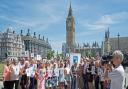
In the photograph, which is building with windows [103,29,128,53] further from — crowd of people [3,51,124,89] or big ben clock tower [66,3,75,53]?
crowd of people [3,51,124,89]

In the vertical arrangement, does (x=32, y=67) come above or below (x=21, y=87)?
above

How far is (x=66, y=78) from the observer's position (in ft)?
55.1

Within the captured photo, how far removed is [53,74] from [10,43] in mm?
135471

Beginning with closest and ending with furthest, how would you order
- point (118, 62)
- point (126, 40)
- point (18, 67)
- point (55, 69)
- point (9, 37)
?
point (118, 62) → point (18, 67) → point (55, 69) → point (9, 37) → point (126, 40)

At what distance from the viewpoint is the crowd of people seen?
14883 millimetres

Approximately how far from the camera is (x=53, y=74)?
16516 millimetres

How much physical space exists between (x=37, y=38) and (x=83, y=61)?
16580 centimetres

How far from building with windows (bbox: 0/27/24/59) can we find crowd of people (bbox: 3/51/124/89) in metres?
129

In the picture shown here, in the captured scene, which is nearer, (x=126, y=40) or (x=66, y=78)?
(x=66, y=78)

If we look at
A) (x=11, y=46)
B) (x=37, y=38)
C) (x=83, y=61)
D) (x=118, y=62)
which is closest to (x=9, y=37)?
(x=11, y=46)

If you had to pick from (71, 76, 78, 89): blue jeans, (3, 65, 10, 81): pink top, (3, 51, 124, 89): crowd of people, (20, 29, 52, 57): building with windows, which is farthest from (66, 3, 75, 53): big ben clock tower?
(3, 65, 10, 81): pink top

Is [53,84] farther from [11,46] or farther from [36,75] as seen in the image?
[11,46]


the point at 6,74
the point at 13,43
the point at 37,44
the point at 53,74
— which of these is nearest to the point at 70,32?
the point at 37,44

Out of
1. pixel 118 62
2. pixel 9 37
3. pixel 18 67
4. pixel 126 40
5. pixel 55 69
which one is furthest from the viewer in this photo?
pixel 126 40
